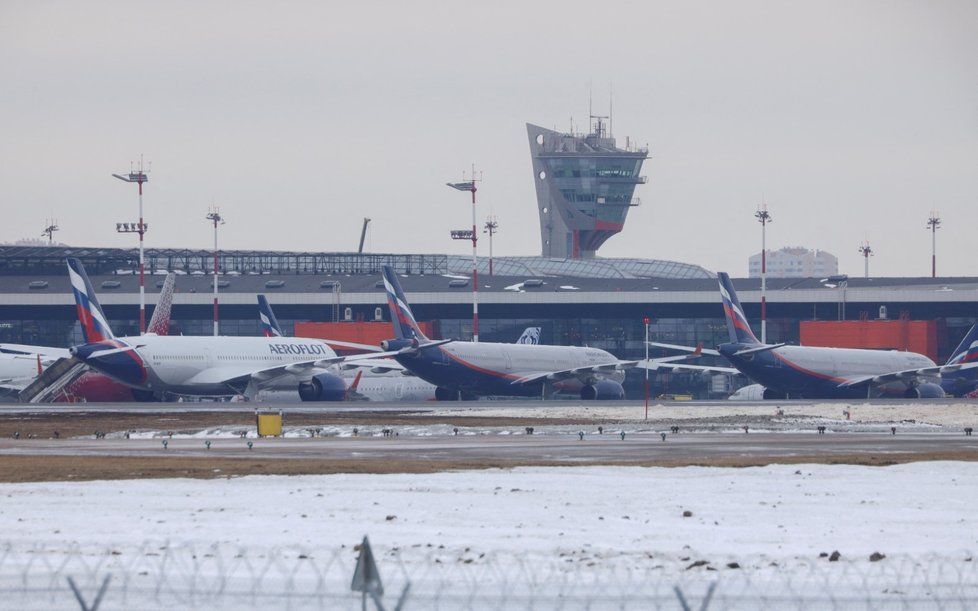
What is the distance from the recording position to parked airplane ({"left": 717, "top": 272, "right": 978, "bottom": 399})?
89.9 m

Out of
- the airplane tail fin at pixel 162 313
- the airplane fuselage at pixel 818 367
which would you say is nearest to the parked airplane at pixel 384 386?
the airplane tail fin at pixel 162 313

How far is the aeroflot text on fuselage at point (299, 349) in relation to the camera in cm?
8884

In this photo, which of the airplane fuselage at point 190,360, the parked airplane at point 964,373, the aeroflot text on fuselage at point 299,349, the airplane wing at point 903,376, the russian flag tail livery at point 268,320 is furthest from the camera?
the russian flag tail livery at point 268,320

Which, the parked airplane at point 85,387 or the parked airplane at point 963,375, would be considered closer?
the parked airplane at point 85,387

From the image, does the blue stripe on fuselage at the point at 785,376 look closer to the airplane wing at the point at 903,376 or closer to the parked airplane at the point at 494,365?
the airplane wing at the point at 903,376

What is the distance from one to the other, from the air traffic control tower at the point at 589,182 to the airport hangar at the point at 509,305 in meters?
33.6

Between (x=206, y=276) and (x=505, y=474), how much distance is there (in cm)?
11083

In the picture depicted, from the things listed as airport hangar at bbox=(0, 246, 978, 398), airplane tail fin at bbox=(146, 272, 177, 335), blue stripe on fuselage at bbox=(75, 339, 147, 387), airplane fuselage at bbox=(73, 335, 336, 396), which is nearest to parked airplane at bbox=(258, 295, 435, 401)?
airplane fuselage at bbox=(73, 335, 336, 396)

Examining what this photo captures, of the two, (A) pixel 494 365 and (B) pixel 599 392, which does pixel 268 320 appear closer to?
(A) pixel 494 365

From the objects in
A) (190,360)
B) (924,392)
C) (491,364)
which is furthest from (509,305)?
(190,360)

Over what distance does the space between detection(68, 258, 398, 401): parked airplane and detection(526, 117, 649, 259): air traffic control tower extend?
91218 mm

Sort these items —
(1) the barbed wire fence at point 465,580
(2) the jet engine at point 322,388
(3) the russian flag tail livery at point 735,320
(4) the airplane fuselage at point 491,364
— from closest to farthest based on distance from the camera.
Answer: (1) the barbed wire fence at point 465,580, (4) the airplane fuselage at point 491,364, (2) the jet engine at point 322,388, (3) the russian flag tail livery at point 735,320

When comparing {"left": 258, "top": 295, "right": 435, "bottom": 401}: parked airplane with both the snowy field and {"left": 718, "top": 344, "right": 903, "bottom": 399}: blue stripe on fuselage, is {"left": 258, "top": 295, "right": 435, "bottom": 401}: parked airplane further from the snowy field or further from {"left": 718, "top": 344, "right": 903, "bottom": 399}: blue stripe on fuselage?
the snowy field

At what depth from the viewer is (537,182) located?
190250 mm
